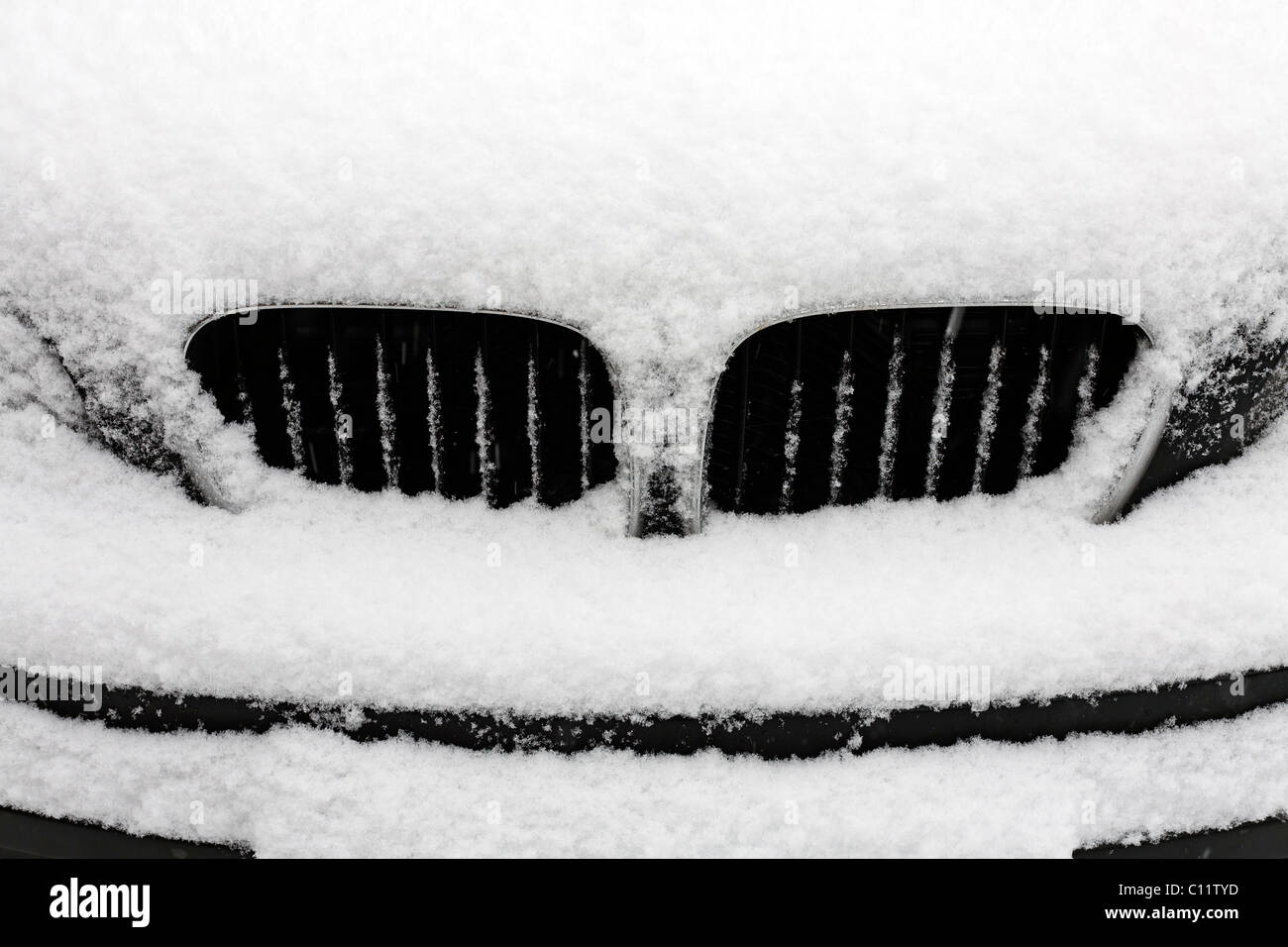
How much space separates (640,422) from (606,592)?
0.95 ft

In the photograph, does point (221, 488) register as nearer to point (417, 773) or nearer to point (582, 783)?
point (417, 773)

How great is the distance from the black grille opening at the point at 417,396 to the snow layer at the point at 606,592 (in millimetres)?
50

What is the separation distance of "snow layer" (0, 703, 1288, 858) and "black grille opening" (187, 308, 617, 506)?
0.49m

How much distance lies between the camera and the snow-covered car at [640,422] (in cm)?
163

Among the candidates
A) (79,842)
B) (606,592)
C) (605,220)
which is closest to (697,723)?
(606,592)

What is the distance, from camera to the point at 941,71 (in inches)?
70.0

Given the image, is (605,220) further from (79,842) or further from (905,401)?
(79,842)

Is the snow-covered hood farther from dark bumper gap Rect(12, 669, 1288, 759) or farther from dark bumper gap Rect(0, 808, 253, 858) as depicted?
dark bumper gap Rect(0, 808, 253, 858)

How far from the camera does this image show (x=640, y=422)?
175 cm

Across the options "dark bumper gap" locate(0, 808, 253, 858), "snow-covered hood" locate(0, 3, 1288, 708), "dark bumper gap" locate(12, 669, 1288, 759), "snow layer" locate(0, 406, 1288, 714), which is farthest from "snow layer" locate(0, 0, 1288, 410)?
"dark bumper gap" locate(0, 808, 253, 858)

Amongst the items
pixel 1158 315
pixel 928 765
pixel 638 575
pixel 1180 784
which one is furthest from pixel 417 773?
pixel 1158 315

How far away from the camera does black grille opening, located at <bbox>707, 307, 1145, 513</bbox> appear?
1771 millimetres
